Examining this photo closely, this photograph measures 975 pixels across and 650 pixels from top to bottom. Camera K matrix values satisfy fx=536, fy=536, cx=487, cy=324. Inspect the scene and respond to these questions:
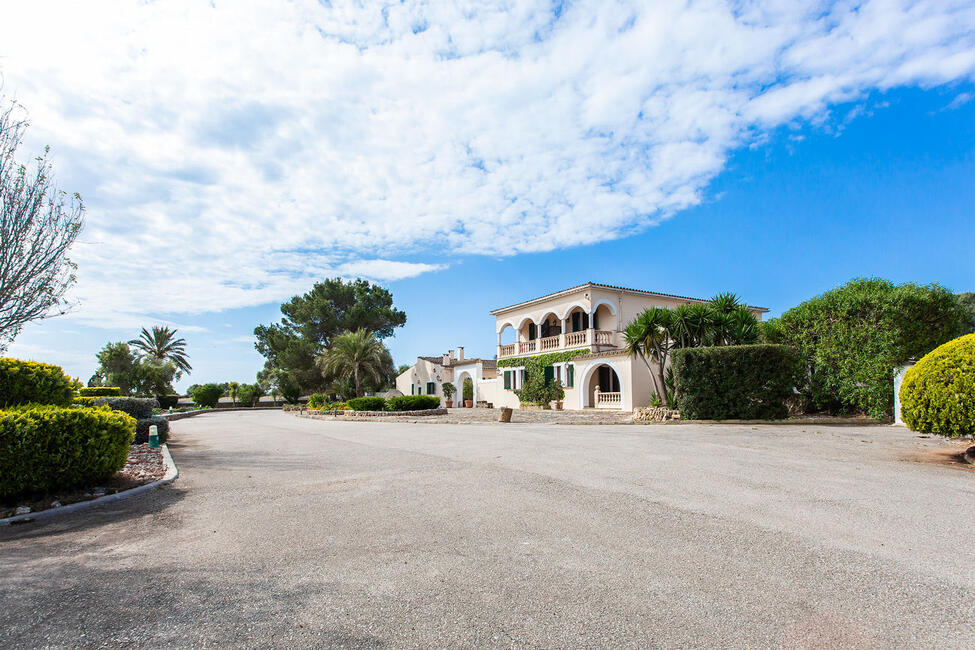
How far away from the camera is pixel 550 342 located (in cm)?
3303

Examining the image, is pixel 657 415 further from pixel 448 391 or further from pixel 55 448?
pixel 448 391

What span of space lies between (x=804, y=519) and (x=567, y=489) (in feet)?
8.88

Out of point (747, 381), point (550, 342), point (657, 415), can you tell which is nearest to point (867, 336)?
point (747, 381)

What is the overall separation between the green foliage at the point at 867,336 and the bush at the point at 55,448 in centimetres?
1862

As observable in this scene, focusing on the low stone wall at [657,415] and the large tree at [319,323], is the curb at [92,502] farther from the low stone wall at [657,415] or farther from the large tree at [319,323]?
the large tree at [319,323]

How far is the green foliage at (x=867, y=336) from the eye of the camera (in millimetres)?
17062

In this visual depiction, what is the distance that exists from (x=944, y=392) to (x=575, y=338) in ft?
73.1

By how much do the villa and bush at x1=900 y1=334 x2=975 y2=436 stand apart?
1587 centimetres

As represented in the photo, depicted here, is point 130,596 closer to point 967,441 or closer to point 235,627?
point 235,627

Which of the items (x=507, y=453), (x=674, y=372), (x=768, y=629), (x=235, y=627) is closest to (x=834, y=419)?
(x=674, y=372)

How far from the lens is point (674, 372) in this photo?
1861 cm

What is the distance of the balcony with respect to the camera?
97.4ft

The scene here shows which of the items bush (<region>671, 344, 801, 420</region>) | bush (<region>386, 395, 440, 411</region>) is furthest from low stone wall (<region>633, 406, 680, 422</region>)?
bush (<region>386, 395, 440, 411</region>)

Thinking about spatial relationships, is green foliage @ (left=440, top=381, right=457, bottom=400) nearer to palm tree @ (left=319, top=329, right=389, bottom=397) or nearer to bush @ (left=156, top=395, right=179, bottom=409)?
palm tree @ (left=319, top=329, right=389, bottom=397)
